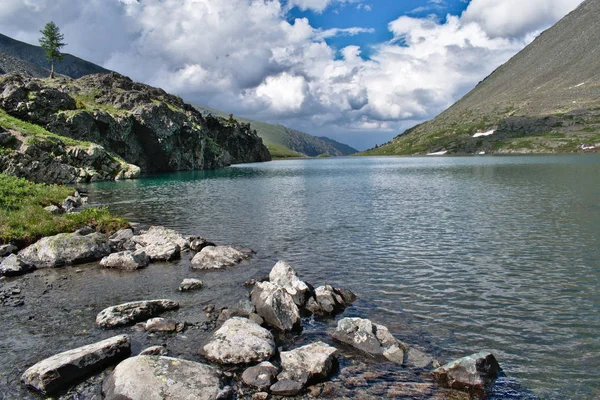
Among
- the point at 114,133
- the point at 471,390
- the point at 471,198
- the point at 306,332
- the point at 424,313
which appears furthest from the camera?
the point at 114,133

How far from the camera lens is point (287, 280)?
2039 centimetres

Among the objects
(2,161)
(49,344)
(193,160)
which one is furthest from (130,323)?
(193,160)

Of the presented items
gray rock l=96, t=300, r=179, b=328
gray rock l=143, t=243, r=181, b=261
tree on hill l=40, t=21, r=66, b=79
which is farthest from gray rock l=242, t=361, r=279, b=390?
tree on hill l=40, t=21, r=66, b=79

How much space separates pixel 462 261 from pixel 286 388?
17822mm

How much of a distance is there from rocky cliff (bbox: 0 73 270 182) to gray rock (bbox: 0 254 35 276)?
303ft

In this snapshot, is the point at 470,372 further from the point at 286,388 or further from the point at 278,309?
the point at 278,309

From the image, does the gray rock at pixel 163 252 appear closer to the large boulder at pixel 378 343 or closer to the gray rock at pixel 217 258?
the gray rock at pixel 217 258

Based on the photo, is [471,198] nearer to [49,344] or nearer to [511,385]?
[511,385]

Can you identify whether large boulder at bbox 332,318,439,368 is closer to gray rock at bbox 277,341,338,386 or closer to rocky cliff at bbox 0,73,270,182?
gray rock at bbox 277,341,338,386

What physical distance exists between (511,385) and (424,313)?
5.56m

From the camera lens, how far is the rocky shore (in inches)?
456

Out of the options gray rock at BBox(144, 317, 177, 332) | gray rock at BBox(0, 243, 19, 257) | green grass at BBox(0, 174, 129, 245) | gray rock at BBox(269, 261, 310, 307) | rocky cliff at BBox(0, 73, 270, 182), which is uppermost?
rocky cliff at BBox(0, 73, 270, 182)

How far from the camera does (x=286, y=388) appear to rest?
11.7 m

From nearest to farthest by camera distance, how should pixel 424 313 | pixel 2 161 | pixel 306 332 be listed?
pixel 306 332
pixel 424 313
pixel 2 161
